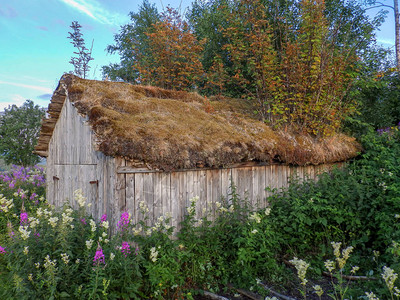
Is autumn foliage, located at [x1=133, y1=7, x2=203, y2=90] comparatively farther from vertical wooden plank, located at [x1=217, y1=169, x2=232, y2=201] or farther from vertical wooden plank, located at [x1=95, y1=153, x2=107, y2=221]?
vertical wooden plank, located at [x1=95, y1=153, x2=107, y2=221]

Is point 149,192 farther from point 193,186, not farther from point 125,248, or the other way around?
point 125,248

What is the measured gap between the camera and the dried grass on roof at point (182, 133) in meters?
4.22

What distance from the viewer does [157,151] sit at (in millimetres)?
4195

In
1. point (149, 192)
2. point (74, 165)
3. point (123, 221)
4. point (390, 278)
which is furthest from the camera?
point (74, 165)

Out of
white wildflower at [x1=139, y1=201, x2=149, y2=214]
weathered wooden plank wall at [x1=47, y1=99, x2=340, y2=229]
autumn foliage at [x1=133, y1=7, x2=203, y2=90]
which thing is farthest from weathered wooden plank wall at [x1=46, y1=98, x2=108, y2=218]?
autumn foliage at [x1=133, y1=7, x2=203, y2=90]

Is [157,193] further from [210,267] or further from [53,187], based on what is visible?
[53,187]

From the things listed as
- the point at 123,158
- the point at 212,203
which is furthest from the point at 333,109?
the point at 123,158

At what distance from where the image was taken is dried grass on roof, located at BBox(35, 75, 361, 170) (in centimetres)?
422

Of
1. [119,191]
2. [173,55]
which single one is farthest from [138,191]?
[173,55]

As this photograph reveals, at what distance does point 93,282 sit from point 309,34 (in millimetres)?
7156

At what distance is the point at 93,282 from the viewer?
297cm

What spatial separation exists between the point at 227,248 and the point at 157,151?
206 centimetres

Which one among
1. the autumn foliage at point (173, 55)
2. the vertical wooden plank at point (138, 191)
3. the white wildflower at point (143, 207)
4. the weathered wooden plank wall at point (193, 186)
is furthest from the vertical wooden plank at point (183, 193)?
the autumn foliage at point (173, 55)

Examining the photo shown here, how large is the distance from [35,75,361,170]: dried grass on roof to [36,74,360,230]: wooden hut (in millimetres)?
18
